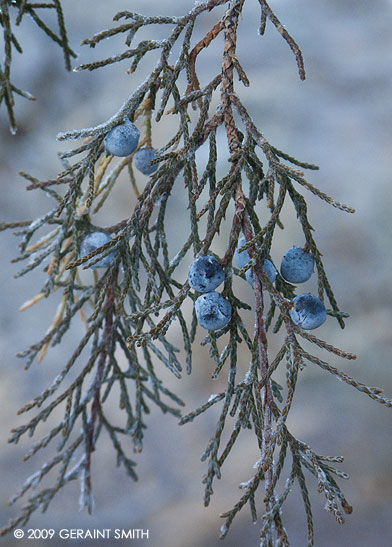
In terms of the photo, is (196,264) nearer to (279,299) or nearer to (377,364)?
(279,299)

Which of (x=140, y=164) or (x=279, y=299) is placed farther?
(x=140, y=164)

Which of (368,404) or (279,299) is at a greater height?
(279,299)

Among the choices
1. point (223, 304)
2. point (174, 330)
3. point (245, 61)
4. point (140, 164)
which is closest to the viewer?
point (223, 304)

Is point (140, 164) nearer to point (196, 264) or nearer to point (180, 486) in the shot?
point (196, 264)

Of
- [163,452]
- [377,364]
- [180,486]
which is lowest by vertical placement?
[180,486]

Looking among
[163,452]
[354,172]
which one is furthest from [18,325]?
[354,172]

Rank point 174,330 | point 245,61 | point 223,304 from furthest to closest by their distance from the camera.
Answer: point 245,61, point 174,330, point 223,304

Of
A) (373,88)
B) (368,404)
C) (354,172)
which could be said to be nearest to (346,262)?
(354,172)
